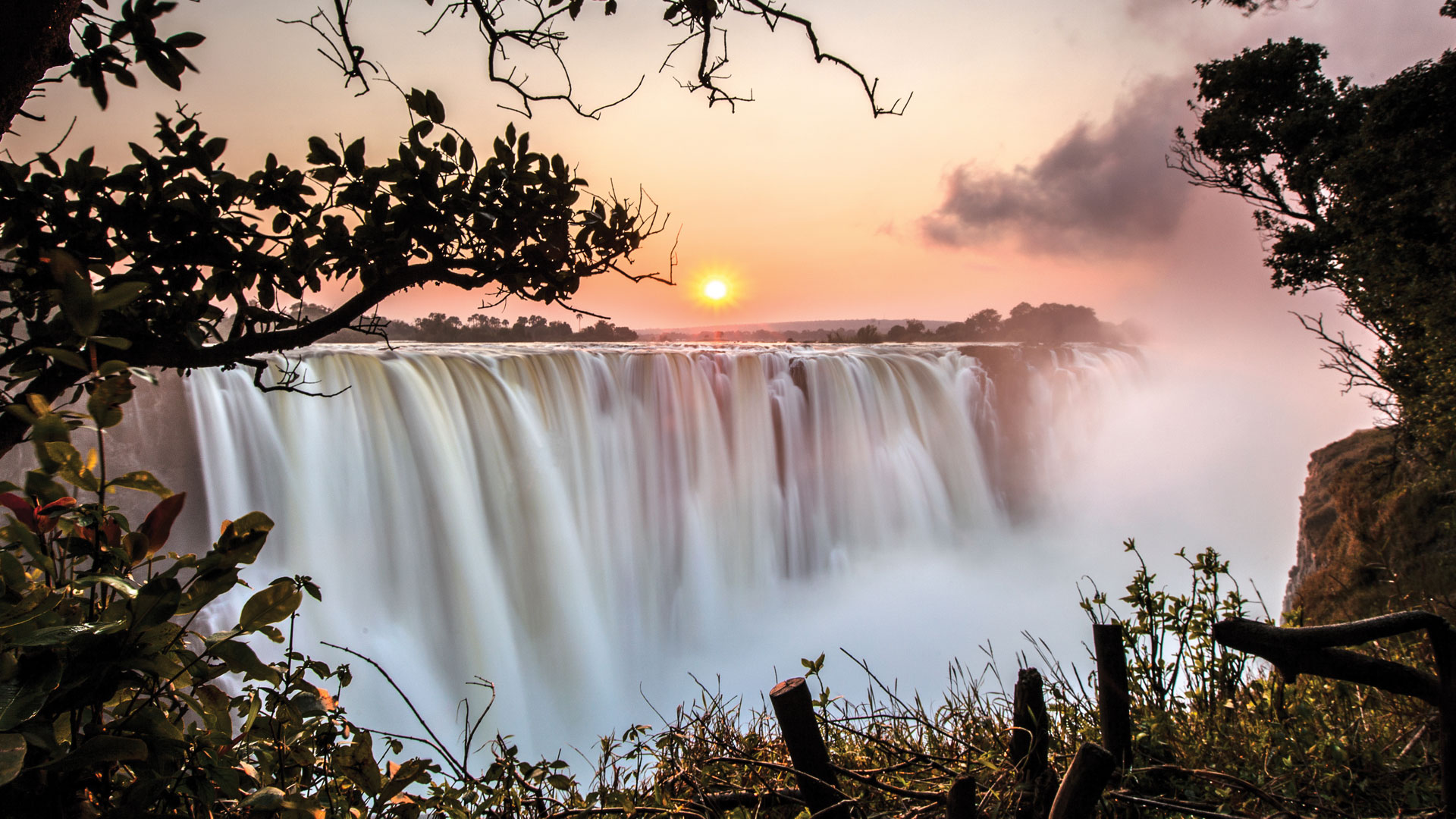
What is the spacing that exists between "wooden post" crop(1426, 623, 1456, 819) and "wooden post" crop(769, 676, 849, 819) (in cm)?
118

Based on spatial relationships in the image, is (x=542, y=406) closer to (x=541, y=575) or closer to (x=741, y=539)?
(x=541, y=575)

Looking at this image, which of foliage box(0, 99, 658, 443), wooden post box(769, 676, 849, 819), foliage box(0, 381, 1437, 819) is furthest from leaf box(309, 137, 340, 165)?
wooden post box(769, 676, 849, 819)

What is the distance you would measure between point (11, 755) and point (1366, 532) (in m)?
10.8

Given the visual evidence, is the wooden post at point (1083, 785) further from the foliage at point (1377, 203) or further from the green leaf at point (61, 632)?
the foliage at point (1377, 203)

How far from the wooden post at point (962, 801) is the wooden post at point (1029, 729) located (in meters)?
0.34

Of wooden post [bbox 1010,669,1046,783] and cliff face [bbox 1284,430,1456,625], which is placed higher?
wooden post [bbox 1010,669,1046,783]

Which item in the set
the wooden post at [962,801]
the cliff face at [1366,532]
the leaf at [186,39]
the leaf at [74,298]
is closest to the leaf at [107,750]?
the leaf at [74,298]

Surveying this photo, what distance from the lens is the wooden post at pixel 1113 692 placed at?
160 centimetres

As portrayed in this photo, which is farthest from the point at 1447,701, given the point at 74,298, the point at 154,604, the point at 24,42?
the point at 24,42

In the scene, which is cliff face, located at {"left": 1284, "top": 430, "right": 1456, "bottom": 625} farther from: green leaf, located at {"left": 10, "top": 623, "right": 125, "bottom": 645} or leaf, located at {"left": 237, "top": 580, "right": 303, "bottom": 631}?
green leaf, located at {"left": 10, "top": 623, "right": 125, "bottom": 645}

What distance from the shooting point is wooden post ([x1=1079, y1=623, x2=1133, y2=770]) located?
160cm

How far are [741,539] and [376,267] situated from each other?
10.3m

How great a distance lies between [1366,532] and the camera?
25.0 feet

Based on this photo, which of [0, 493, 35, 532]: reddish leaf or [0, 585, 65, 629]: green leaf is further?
[0, 493, 35, 532]: reddish leaf
